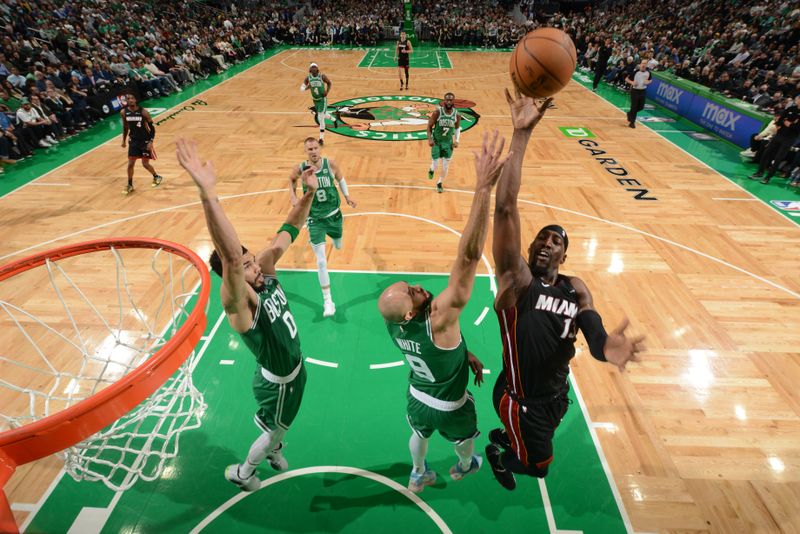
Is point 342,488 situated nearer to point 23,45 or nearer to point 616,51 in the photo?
point 23,45

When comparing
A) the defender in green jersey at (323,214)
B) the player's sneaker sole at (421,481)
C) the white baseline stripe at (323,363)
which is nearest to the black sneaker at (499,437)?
the player's sneaker sole at (421,481)

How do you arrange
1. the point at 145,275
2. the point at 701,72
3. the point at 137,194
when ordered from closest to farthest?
the point at 145,275 < the point at 137,194 < the point at 701,72

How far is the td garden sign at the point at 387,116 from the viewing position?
495 inches

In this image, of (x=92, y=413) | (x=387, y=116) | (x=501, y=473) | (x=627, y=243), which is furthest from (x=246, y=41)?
(x=501, y=473)

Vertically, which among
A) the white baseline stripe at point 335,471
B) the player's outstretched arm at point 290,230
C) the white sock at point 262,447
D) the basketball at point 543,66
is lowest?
the white baseline stripe at point 335,471

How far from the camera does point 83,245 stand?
3.77 m

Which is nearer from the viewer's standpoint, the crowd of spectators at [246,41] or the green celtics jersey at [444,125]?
the green celtics jersey at [444,125]

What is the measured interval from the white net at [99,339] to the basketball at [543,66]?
350cm

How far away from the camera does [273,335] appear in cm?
324

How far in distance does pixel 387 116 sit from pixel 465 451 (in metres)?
12.2

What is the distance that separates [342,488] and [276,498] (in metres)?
0.54

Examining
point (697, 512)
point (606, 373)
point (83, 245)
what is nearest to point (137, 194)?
point (83, 245)

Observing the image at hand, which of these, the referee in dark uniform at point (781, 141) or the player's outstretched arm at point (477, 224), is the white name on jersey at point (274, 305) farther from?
the referee in dark uniform at point (781, 141)

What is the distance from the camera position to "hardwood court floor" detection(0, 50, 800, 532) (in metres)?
4.00
